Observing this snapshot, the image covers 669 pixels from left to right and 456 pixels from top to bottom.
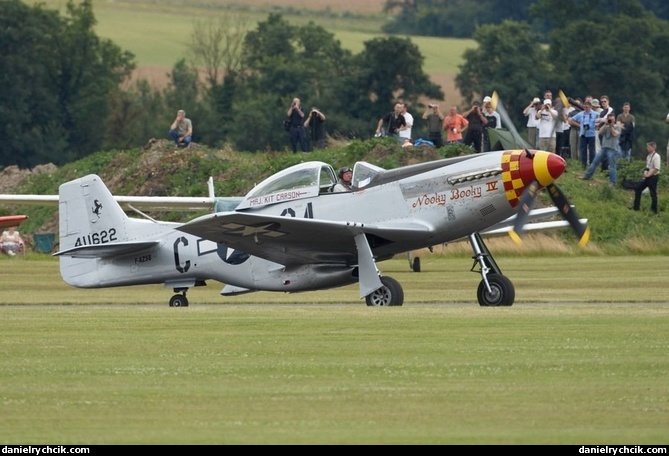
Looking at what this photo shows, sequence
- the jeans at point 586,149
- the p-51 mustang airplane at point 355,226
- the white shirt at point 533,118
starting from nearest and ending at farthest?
the p-51 mustang airplane at point 355,226 → the white shirt at point 533,118 → the jeans at point 586,149

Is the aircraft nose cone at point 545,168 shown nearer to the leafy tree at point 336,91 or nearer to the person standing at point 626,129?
the person standing at point 626,129

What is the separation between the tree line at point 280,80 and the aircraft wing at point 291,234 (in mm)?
47701

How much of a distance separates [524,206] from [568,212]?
4.12 feet

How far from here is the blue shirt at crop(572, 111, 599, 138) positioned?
36.8 metres

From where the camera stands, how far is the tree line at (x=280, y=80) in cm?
7325

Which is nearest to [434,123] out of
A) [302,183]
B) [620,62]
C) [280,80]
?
[302,183]

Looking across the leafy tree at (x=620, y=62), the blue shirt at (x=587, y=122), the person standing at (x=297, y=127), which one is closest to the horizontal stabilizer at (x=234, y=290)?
the blue shirt at (x=587, y=122)

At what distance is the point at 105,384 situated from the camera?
12211mm

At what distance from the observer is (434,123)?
124 ft

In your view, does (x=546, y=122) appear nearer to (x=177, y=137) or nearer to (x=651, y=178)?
(x=651, y=178)

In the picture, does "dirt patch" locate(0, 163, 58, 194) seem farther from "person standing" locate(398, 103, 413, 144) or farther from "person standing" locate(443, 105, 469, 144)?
"person standing" locate(443, 105, 469, 144)

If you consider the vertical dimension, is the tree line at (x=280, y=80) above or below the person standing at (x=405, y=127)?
below

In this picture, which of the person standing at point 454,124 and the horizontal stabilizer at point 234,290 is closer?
the horizontal stabilizer at point 234,290

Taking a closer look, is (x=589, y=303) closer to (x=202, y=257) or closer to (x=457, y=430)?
(x=202, y=257)
